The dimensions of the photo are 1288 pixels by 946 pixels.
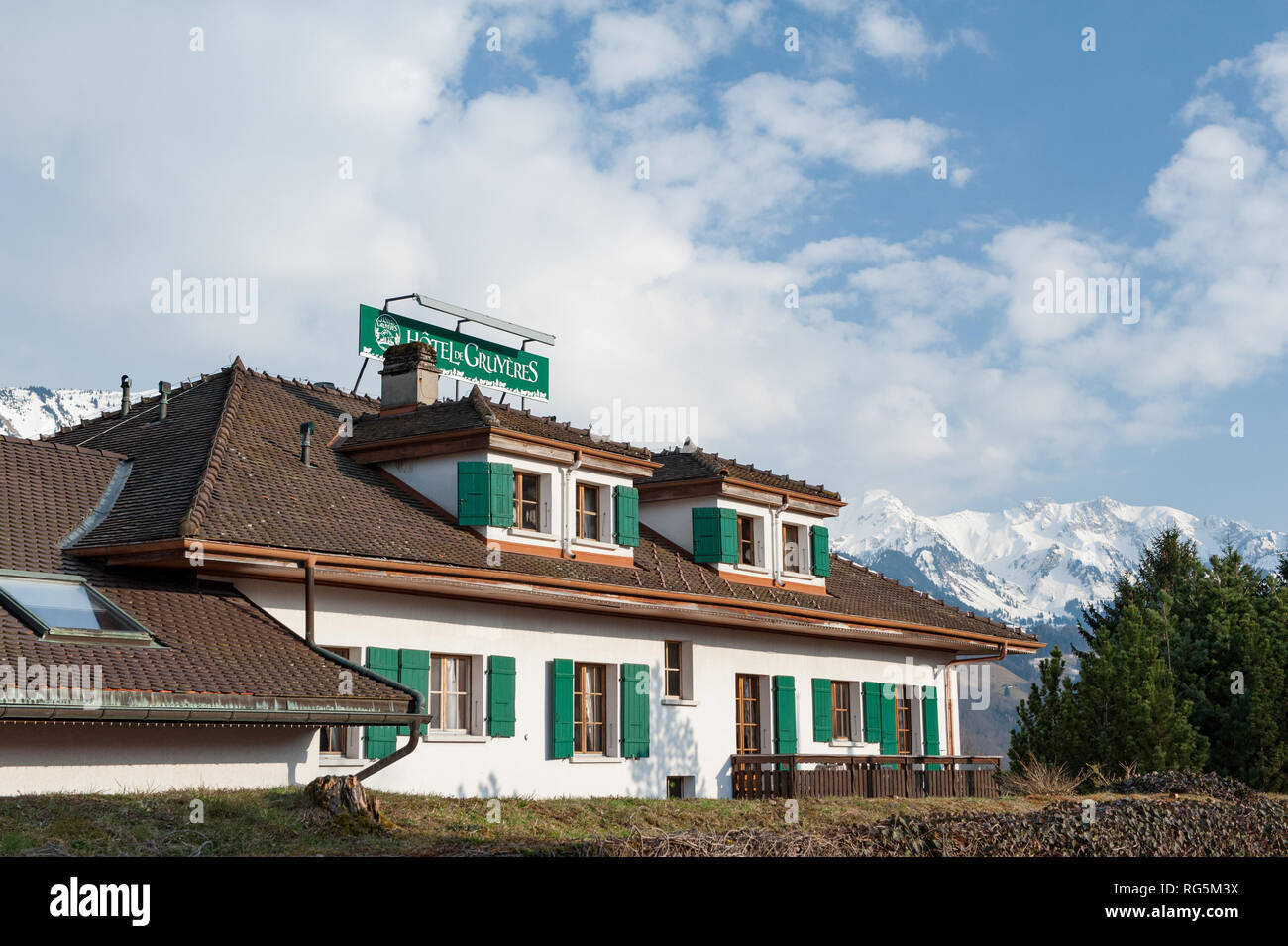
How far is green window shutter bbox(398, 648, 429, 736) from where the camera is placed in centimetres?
1941

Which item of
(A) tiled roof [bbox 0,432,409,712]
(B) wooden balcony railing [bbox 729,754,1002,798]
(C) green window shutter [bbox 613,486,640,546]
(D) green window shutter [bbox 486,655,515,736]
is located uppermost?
(C) green window shutter [bbox 613,486,640,546]

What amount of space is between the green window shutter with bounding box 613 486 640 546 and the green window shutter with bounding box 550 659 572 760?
3.36 m

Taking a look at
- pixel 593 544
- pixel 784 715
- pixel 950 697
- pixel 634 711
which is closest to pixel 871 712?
pixel 784 715

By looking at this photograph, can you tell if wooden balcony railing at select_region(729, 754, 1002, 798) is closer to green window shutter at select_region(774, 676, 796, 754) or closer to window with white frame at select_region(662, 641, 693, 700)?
green window shutter at select_region(774, 676, 796, 754)

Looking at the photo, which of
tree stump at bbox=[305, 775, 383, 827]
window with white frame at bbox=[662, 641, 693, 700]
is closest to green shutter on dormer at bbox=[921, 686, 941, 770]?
window with white frame at bbox=[662, 641, 693, 700]

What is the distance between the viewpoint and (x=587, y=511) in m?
24.6

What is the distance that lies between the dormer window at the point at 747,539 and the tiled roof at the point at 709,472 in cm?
81

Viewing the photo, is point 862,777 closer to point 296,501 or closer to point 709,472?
point 709,472

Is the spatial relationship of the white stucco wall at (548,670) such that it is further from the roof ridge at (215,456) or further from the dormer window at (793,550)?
the dormer window at (793,550)

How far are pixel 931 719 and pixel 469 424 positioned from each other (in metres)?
12.3

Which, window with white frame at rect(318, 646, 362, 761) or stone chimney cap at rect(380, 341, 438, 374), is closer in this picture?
window with white frame at rect(318, 646, 362, 761)

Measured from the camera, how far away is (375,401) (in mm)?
27906
